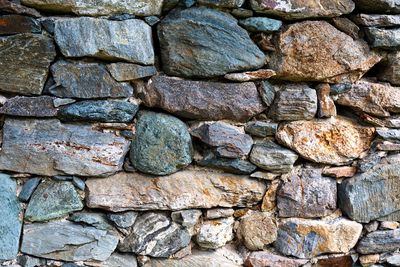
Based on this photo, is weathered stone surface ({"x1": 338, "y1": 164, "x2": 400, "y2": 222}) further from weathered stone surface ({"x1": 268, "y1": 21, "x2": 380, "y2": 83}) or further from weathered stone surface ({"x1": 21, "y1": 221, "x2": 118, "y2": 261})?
weathered stone surface ({"x1": 21, "y1": 221, "x2": 118, "y2": 261})

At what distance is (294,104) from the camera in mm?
1764

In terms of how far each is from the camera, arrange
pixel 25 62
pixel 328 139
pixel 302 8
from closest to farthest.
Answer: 1. pixel 25 62
2. pixel 302 8
3. pixel 328 139

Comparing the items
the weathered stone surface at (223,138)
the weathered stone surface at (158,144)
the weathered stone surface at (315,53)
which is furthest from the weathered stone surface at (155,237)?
the weathered stone surface at (315,53)

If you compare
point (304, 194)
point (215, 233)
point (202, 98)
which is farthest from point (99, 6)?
point (304, 194)

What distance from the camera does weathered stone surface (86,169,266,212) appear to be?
1.69m

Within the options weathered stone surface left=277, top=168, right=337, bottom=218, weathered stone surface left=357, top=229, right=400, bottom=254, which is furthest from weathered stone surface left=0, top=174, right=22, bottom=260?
weathered stone surface left=357, top=229, right=400, bottom=254

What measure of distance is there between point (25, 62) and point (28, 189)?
1.72 ft

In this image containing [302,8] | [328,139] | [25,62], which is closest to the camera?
[25,62]

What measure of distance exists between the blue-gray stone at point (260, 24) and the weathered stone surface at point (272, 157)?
50cm

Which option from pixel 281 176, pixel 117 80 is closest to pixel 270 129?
pixel 281 176

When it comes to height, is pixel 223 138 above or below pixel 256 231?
above

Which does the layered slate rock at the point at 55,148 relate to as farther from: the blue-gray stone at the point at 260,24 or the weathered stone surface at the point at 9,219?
the blue-gray stone at the point at 260,24

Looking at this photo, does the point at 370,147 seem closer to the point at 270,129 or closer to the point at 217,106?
the point at 270,129

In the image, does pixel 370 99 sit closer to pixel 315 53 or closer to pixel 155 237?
pixel 315 53
